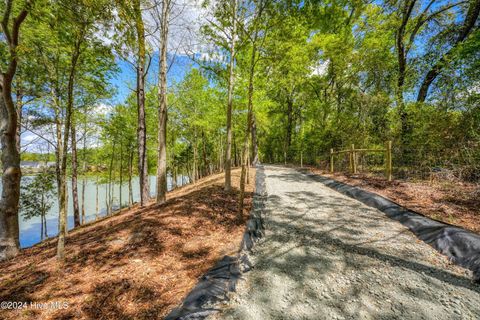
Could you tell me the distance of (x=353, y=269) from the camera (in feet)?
7.43

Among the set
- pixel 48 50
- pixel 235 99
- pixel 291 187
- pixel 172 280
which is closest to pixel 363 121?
pixel 291 187

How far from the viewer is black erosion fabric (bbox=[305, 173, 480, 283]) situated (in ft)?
7.14

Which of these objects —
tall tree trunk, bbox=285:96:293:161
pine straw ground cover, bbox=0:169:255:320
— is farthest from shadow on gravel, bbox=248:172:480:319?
tall tree trunk, bbox=285:96:293:161

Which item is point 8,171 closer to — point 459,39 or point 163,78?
point 163,78

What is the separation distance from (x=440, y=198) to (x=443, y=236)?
2.28 meters

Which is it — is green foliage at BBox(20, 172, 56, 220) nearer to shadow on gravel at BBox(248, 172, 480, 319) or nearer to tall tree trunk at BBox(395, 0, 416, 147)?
shadow on gravel at BBox(248, 172, 480, 319)

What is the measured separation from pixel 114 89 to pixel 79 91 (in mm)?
1784

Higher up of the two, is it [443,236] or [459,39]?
[459,39]

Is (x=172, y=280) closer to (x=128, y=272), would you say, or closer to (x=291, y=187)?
(x=128, y=272)

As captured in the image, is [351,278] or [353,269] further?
[353,269]

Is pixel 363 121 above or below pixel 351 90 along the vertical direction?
below

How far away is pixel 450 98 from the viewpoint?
559 centimetres

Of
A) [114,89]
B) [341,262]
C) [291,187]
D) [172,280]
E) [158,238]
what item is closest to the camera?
[172,280]

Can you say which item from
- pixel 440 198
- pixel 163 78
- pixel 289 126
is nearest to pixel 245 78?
pixel 163 78
